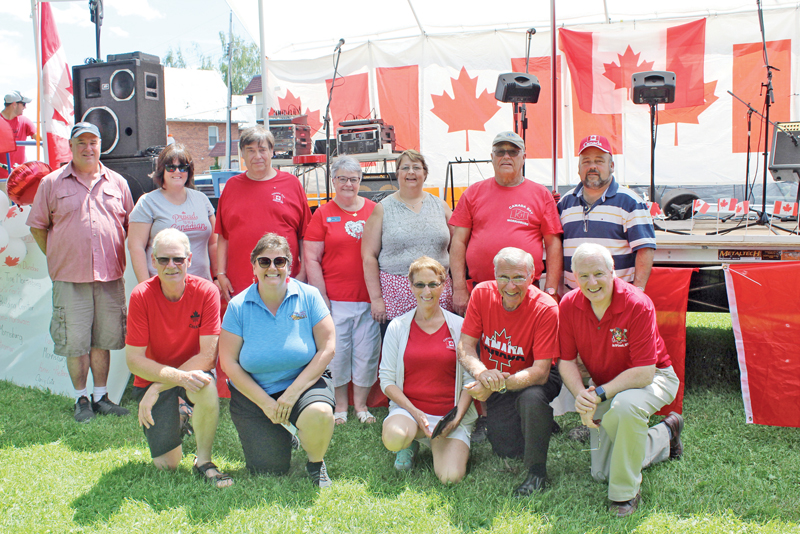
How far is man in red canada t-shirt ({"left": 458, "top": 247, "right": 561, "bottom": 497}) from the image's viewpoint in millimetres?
2562

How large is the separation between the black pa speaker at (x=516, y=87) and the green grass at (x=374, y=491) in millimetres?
2496

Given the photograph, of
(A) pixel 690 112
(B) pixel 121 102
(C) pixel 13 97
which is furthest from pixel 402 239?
(A) pixel 690 112

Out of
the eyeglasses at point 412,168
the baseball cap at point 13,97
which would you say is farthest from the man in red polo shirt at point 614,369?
the baseball cap at point 13,97

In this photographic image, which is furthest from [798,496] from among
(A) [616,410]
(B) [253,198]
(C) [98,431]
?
(C) [98,431]

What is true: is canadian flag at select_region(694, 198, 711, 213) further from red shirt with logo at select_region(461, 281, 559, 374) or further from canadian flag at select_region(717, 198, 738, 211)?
red shirt with logo at select_region(461, 281, 559, 374)

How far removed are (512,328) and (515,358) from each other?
144mm

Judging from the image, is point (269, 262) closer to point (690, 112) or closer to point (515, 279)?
point (515, 279)

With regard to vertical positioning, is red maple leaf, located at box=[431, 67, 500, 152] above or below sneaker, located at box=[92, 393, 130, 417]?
above

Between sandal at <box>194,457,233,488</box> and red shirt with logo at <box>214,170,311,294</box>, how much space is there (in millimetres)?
1099

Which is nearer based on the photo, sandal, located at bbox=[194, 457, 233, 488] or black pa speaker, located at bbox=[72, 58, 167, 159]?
sandal, located at bbox=[194, 457, 233, 488]

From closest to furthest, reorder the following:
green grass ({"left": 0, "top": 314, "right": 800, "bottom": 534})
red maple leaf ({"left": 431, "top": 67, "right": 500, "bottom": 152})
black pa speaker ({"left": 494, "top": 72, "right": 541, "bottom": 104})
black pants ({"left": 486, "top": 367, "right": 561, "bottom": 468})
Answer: green grass ({"left": 0, "top": 314, "right": 800, "bottom": 534}) < black pants ({"left": 486, "top": 367, "right": 561, "bottom": 468}) < black pa speaker ({"left": 494, "top": 72, "right": 541, "bottom": 104}) < red maple leaf ({"left": 431, "top": 67, "right": 500, "bottom": 152})

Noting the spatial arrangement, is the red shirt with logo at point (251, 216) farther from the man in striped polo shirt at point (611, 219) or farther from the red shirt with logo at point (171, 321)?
the man in striped polo shirt at point (611, 219)

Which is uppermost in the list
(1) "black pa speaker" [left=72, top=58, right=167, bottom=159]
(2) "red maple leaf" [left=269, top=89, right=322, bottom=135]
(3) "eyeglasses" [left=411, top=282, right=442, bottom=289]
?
(2) "red maple leaf" [left=269, top=89, right=322, bottom=135]

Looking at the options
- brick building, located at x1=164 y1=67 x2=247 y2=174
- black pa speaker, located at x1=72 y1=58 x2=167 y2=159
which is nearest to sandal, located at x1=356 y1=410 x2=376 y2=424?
black pa speaker, located at x1=72 y1=58 x2=167 y2=159
